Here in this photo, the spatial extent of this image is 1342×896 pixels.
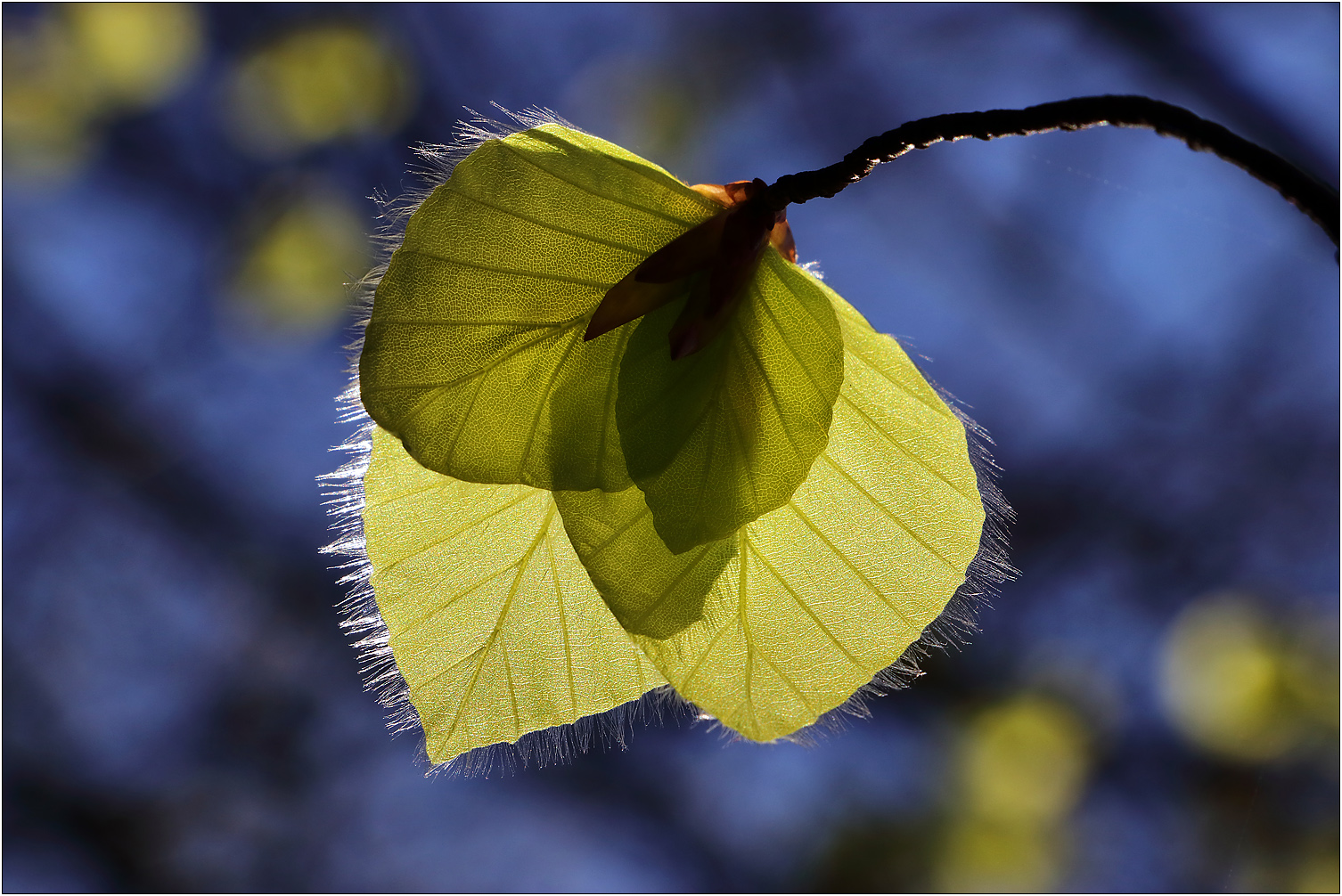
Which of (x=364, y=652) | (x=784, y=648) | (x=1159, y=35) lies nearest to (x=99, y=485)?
(x=364, y=652)

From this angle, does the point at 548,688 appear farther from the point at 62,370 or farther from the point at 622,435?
the point at 62,370

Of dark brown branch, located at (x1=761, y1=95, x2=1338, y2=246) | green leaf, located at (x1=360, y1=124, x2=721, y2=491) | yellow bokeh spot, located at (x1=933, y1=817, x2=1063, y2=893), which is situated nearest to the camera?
dark brown branch, located at (x1=761, y1=95, x2=1338, y2=246)

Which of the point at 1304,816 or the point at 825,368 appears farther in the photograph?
the point at 1304,816

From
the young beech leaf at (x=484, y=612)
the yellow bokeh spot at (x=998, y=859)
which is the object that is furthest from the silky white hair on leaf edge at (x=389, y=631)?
the yellow bokeh spot at (x=998, y=859)

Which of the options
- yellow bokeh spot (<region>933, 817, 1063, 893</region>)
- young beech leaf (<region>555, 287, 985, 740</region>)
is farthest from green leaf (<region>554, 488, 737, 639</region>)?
yellow bokeh spot (<region>933, 817, 1063, 893</region>)

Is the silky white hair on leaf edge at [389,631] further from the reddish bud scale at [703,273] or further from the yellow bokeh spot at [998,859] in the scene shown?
the yellow bokeh spot at [998,859]

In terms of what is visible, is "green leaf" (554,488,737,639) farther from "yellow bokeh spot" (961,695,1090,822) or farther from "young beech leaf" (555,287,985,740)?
"yellow bokeh spot" (961,695,1090,822)
